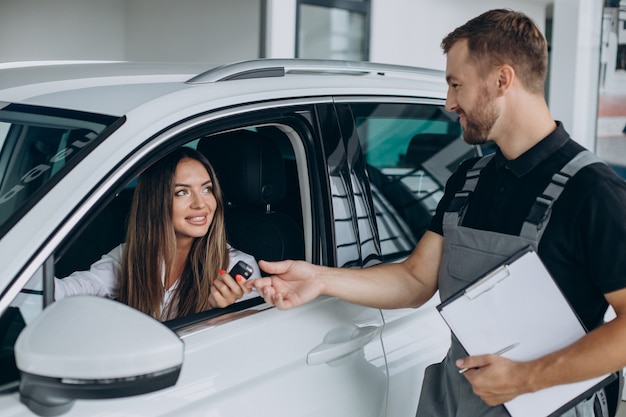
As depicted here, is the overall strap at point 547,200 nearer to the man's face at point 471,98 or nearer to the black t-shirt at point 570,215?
the black t-shirt at point 570,215

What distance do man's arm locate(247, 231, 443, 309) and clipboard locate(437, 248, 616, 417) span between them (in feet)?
0.99

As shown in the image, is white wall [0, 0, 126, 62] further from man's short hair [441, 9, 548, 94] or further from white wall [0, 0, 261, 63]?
man's short hair [441, 9, 548, 94]

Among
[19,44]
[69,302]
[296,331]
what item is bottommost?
[296,331]

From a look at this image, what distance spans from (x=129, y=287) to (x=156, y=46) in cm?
905

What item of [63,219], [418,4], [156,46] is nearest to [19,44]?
[156,46]

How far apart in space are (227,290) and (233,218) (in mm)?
585

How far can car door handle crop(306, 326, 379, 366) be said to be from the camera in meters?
1.98

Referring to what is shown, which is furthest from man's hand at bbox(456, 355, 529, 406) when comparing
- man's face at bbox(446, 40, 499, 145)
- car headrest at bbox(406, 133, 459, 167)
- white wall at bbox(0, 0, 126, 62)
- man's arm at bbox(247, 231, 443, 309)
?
white wall at bbox(0, 0, 126, 62)

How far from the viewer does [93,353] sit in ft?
4.32

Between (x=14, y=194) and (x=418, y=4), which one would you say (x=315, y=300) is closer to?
(x=14, y=194)

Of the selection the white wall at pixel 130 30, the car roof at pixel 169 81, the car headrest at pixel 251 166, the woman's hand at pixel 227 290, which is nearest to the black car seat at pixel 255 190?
the car headrest at pixel 251 166

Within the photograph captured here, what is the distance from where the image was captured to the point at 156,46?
10.8 meters

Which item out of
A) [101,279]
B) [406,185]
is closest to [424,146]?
[406,185]

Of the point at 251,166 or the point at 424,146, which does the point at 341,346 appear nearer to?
the point at 251,166
